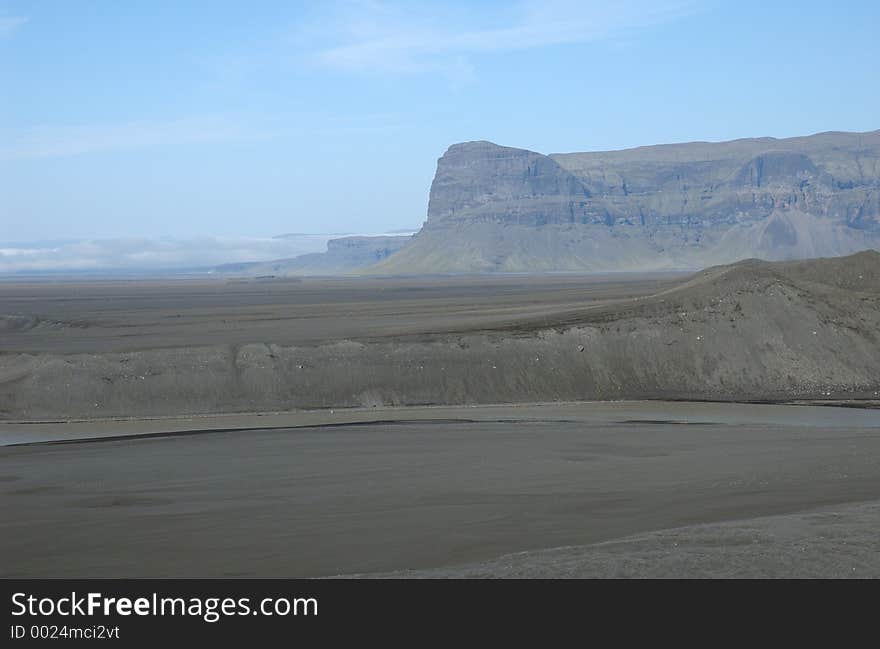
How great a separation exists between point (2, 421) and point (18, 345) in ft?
57.0

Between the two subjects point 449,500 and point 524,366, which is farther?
point 524,366

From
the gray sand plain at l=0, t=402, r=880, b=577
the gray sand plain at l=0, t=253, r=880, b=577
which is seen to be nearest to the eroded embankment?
the gray sand plain at l=0, t=253, r=880, b=577

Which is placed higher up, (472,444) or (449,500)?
(449,500)

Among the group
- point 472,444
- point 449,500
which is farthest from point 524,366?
point 449,500

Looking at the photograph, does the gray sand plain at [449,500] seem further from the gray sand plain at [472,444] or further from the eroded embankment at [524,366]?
the eroded embankment at [524,366]

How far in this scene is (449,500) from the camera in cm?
1734

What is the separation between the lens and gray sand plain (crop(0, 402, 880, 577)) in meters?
13.0

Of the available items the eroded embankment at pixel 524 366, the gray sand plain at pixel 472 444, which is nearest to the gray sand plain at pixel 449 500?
the gray sand plain at pixel 472 444

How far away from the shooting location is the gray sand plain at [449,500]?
1299 centimetres

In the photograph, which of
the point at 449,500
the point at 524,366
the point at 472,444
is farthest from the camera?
the point at 524,366

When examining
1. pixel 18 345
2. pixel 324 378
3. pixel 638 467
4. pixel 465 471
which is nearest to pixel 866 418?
pixel 638 467

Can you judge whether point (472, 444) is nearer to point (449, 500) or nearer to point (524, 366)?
point (449, 500)
